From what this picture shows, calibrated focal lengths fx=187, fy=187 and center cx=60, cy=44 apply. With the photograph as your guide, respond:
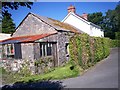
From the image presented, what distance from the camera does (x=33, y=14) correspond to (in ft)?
74.8

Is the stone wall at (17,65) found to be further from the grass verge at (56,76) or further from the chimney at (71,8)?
the chimney at (71,8)

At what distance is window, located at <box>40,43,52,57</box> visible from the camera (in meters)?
17.9

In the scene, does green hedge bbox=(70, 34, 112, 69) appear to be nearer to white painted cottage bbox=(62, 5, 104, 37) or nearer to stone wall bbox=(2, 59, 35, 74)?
stone wall bbox=(2, 59, 35, 74)

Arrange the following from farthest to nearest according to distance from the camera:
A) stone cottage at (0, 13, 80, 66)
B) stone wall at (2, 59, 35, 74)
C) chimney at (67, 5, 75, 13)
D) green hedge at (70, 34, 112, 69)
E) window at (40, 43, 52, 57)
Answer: chimney at (67, 5, 75, 13)
window at (40, 43, 52, 57)
stone cottage at (0, 13, 80, 66)
stone wall at (2, 59, 35, 74)
green hedge at (70, 34, 112, 69)

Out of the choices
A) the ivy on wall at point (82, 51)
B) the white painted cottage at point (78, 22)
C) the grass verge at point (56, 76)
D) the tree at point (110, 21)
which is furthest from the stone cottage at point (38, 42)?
the tree at point (110, 21)

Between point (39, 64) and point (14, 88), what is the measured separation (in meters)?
5.40

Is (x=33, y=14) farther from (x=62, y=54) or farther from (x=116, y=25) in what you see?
(x=116, y=25)

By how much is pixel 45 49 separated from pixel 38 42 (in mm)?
1301

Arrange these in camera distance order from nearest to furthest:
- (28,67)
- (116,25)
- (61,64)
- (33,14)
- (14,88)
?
(14,88), (28,67), (61,64), (33,14), (116,25)

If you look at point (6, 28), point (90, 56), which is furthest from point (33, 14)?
point (6, 28)

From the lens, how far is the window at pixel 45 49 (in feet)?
58.6

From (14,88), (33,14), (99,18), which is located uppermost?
(99,18)

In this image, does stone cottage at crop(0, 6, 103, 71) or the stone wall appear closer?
the stone wall

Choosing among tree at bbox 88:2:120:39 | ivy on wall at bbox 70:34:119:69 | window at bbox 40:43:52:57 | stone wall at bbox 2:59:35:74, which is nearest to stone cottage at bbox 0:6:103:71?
window at bbox 40:43:52:57
